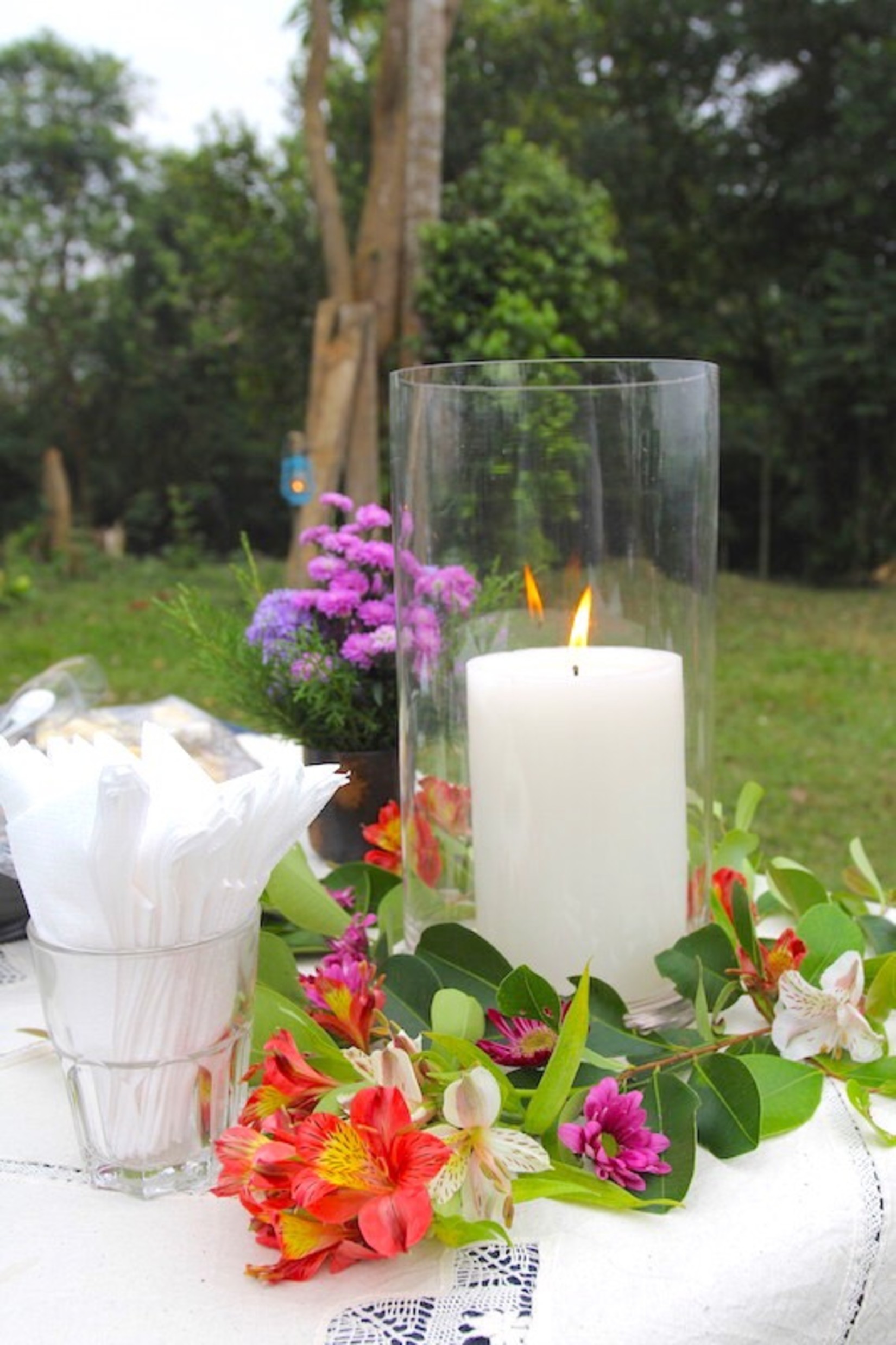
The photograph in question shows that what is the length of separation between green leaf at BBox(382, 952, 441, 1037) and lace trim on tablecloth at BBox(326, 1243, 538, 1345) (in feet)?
0.45

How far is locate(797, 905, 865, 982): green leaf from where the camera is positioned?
2.01 feet

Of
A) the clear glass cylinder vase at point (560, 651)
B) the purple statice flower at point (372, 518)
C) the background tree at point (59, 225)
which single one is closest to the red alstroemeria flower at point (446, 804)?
the clear glass cylinder vase at point (560, 651)

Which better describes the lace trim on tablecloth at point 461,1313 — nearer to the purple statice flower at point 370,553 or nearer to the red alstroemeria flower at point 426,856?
the red alstroemeria flower at point 426,856

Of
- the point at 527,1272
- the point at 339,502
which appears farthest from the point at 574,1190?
the point at 339,502

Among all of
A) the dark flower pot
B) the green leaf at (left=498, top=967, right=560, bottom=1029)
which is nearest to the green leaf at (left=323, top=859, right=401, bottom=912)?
the dark flower pot

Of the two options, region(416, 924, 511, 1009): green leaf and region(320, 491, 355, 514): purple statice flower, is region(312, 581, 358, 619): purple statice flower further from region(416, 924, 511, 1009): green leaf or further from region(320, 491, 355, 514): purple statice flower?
region(416, 924, 511, 1009): green leaf

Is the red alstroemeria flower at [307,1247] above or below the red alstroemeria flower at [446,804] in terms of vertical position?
below

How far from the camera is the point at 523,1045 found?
A: 1.78ft

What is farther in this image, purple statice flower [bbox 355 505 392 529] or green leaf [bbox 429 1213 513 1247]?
purple statice flower [bbox 355 505 392 529]

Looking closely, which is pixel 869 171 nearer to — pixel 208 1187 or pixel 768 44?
pixel 768 44

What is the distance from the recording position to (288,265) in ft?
23.5

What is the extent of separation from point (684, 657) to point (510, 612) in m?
0.10

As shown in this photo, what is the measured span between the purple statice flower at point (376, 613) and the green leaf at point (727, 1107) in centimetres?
47

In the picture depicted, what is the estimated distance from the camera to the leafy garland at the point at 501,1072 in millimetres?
442
